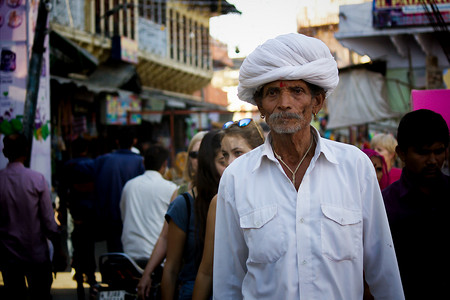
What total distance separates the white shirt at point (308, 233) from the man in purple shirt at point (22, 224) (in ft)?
11.0

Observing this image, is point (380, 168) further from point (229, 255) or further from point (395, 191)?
point (229, 255)

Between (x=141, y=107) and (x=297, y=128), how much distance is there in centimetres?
1740

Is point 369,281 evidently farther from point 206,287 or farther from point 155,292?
point 155,292

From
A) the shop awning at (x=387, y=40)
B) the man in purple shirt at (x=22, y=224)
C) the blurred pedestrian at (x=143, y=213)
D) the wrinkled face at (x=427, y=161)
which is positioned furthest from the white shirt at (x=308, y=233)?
the shop awning at (x=387, y=40)

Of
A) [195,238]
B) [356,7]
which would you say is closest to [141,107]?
[356,7]

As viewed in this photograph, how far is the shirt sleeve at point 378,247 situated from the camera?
2.32m

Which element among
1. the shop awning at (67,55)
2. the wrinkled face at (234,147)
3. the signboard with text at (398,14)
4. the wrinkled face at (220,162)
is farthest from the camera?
the signboard with text at (398,14)

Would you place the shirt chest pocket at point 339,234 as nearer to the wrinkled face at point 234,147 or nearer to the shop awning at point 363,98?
the wrinkled face at point 234,147

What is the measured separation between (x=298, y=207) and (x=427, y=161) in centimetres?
87

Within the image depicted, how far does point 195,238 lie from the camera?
3.35m

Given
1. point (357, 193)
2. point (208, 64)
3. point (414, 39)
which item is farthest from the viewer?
point (208, 64)

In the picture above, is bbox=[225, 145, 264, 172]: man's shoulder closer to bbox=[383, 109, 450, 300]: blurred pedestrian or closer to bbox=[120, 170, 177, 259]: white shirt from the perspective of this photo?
bbox=[383, 109, 450, 300]: blurred pedestrian

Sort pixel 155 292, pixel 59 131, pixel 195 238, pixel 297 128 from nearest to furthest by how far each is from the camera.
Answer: pixel 297 128 < pixel 195 238 < pixel 155 292 < pixel 59 131

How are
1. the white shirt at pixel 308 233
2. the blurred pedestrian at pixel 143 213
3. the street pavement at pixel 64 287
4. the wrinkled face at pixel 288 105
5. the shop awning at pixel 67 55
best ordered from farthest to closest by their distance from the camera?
the shop awning at pixel 67 55, the street pavement at pixel 64 287, the blurred pedestrian at pixel 143 213, the wrinkled face at pixel 288 105, the white shirt at pixel 308 233
